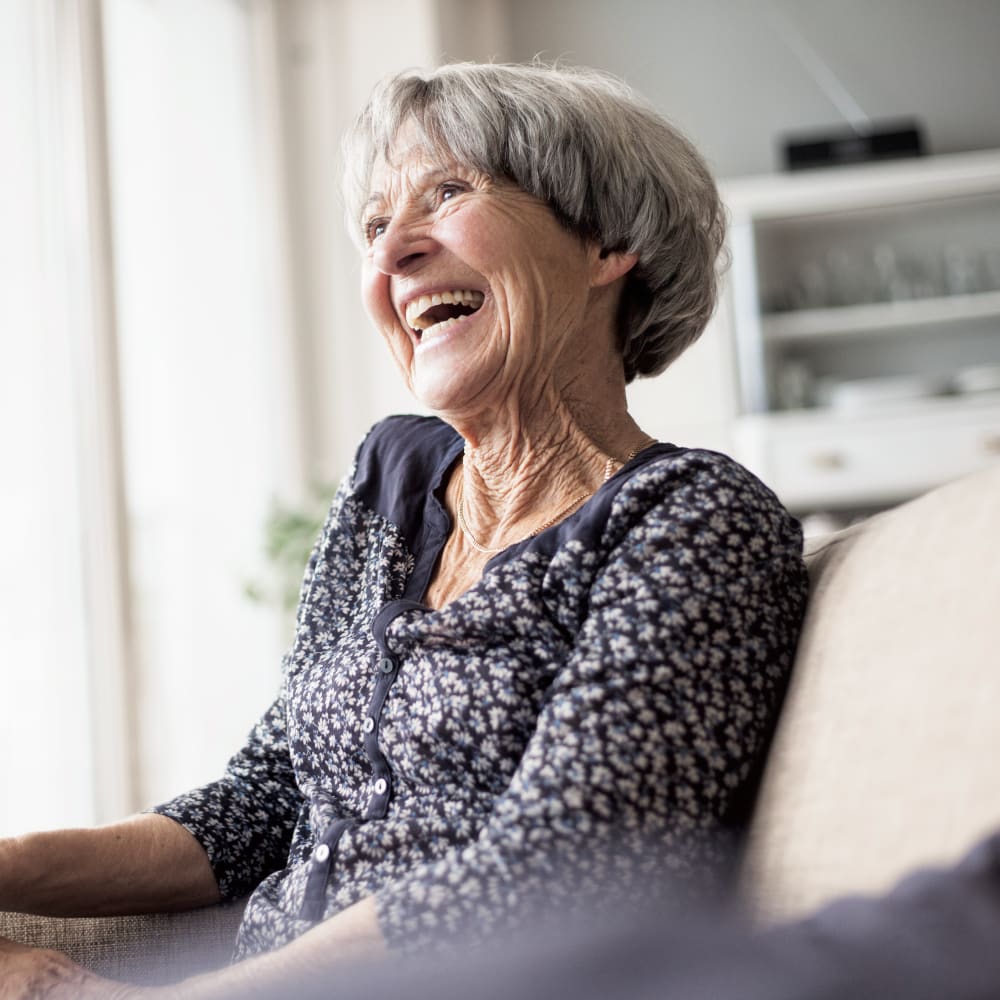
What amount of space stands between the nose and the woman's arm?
595 mm

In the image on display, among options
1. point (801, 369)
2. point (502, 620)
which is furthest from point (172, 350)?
point (502, 620)

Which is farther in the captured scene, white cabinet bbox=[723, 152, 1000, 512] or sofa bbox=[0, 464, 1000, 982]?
white cabinet bbox=[723, 152, 1000, 512]

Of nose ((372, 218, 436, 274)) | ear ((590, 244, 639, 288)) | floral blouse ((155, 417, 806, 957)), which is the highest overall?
nose ((372, 218, 436, 274))

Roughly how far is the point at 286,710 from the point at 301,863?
158mm

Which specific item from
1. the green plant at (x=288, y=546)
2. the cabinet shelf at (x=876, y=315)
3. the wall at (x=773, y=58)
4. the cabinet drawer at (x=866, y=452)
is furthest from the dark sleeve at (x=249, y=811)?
the wall at (x=773, y=58)

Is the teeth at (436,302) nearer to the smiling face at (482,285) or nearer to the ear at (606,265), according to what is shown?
the smiling face at (482,285)

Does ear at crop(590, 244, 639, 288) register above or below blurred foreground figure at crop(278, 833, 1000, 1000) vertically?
above

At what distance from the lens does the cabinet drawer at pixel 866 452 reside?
4.30 metres

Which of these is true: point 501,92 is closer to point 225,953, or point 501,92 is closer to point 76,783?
A: point 225,953

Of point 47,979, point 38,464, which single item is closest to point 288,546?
point 38,464

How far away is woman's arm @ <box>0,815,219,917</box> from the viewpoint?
1.15 meters

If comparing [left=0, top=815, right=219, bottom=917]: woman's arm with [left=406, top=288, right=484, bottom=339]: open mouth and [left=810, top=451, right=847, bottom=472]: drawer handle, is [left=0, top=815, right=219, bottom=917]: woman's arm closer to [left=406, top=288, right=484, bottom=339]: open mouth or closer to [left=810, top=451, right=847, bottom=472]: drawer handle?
[left=406, top=288, right=484, bottom=339]: open mouth

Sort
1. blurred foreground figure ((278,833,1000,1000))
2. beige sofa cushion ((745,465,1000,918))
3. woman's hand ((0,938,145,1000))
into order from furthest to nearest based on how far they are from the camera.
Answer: woman's hand ((0,938,145,1000)), beige sofa cushion ((745,465,1000,918)), blurred foreground figure ((278,833,1000,1000))

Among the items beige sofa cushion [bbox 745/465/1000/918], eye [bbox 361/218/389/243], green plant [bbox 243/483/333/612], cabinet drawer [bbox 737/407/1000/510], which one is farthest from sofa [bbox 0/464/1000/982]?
cabinet drawer [bbox 737/407/1000/510]
